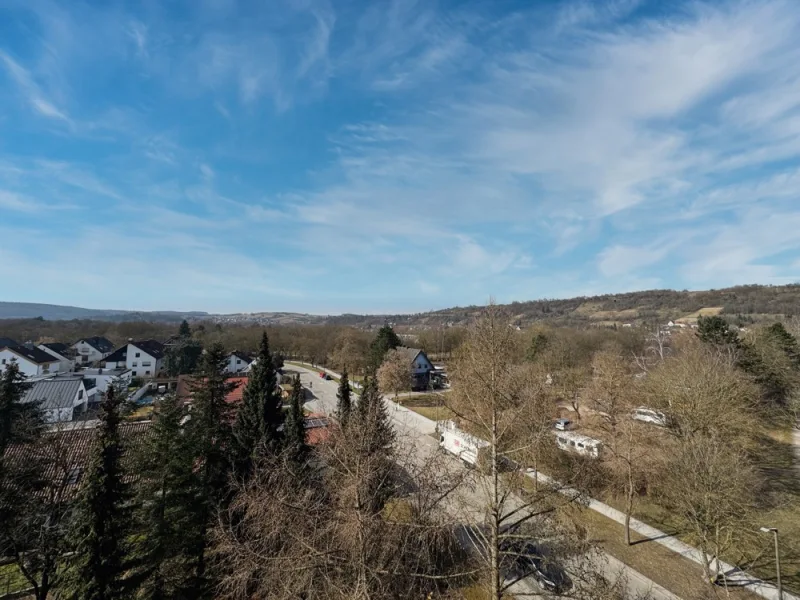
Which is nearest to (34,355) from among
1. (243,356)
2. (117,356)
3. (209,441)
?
(117,356)

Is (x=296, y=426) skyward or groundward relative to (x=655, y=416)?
skyward

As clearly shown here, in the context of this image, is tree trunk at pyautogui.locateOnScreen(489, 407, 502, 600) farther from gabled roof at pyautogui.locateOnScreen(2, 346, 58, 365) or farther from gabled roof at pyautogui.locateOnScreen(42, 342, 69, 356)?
gabled roof at pyautogui.locateOnScreen(42, 342, 69, 356)

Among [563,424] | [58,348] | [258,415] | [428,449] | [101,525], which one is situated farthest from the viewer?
[58,348]

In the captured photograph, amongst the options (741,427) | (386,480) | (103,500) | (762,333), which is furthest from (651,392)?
(103,500)

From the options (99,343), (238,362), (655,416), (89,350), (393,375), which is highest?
(655,416)

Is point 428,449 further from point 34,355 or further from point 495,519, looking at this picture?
point 34,355

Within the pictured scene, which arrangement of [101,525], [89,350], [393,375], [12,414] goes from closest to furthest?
[101,525], [12,414], [393,375], [89,350]

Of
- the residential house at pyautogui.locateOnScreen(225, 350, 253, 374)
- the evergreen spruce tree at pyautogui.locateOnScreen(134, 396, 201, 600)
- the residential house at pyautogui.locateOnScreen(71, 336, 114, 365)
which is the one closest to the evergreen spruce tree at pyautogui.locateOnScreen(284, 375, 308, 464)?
the evergreen spruce tree at pyautogui.locateOnScreen(134, 396, 201, 600)
